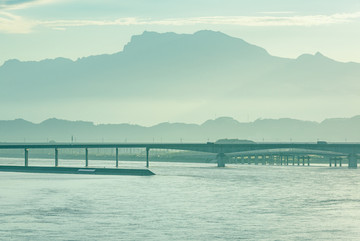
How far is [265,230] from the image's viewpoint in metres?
93.7

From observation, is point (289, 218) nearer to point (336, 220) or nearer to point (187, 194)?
point (336, 220)

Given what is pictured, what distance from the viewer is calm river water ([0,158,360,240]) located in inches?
3578

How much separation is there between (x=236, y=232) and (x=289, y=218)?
1621cm

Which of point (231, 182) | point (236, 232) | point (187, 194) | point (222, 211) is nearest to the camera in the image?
point (236, 232)

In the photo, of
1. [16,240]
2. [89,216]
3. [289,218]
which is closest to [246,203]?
[289,218]

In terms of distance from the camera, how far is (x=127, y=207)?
120062 mm

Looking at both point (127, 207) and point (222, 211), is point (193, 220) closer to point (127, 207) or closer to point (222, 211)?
point (222, 211)

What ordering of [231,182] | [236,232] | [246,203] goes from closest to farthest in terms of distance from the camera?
[236,232]
[246,203]
[231,182]

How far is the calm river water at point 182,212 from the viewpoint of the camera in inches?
3578

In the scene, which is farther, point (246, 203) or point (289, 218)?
point (246, 203)

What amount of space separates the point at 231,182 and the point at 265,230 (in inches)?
3503

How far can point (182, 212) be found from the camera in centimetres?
11238

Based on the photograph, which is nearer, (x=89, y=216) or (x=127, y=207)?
(x=89, y=216)

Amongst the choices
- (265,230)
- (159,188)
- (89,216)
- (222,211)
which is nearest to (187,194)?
(159,188)
